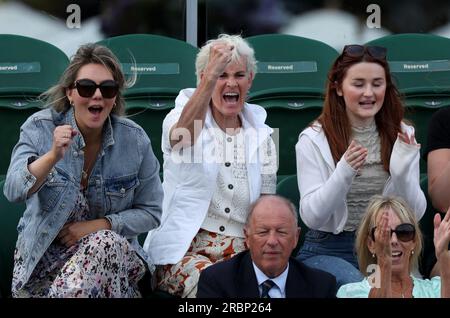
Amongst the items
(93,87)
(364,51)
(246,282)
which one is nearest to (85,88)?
(93,87)

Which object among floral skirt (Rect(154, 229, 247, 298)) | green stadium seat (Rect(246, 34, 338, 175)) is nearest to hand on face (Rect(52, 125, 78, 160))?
floral skirt (Rect(154, 229, 247, 298))

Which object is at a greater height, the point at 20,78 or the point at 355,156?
the point at 20,78

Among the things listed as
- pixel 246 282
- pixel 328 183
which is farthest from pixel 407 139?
pixel 246 282

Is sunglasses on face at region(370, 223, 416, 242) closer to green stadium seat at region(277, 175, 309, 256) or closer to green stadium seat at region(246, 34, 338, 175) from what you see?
green stadium seat at region(277, 175, 309, 256)

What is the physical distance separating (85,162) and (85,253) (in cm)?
Result: 51

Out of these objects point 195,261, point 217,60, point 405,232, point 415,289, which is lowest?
point 415,289

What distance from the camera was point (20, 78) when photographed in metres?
6.97

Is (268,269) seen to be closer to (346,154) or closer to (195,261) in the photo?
(195,261)

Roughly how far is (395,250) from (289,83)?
201 centimetres

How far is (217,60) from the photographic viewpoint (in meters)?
5.68

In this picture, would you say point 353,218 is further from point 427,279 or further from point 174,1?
point 174,1

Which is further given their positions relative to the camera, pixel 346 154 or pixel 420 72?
pixel 420 72

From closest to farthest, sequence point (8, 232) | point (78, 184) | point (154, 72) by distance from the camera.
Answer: point (78, 184) → point (8, 232) → point (154, 72)

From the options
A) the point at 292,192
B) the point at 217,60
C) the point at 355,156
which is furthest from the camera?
the point at 292,192
